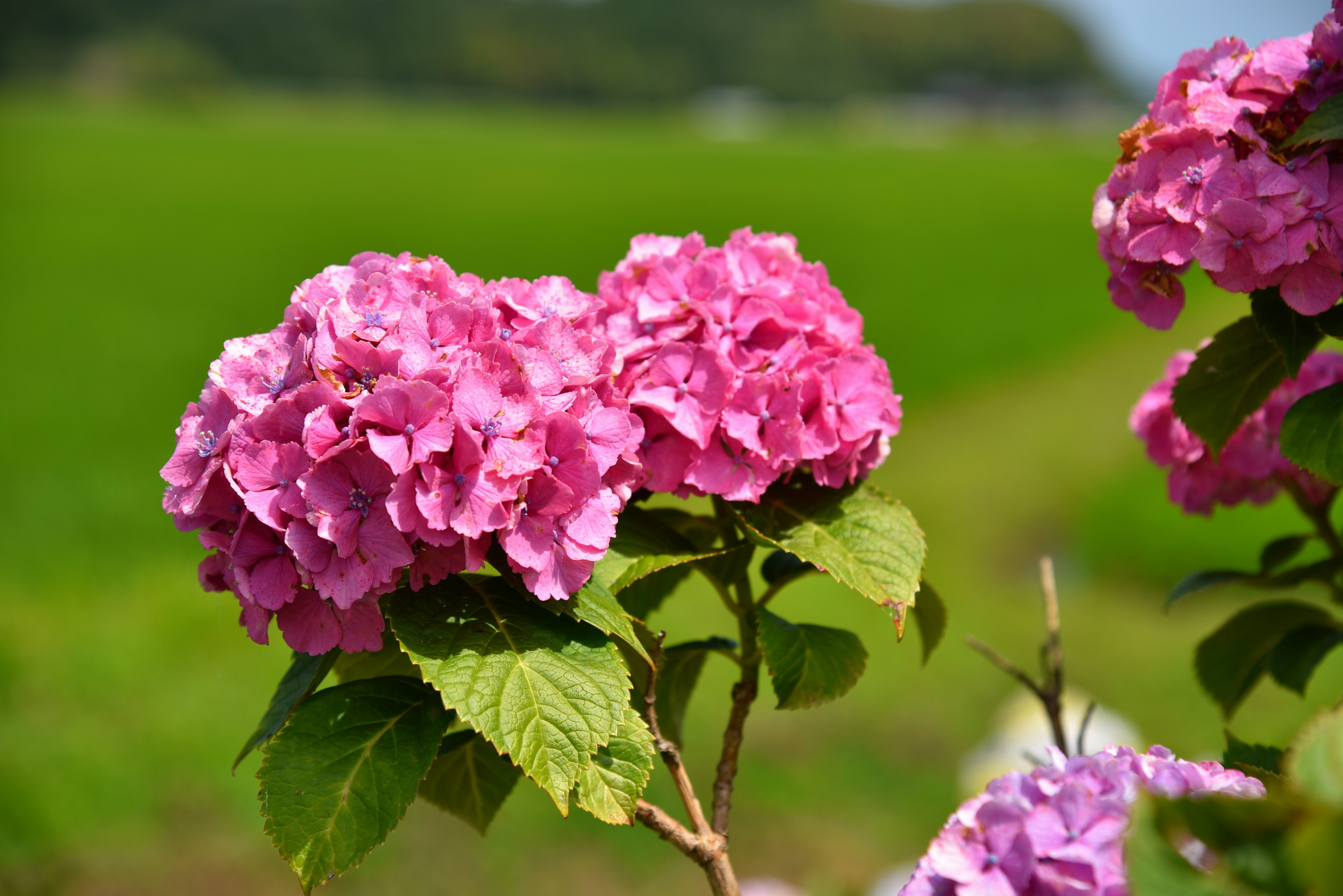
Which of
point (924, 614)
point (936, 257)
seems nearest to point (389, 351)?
point (924, 614)

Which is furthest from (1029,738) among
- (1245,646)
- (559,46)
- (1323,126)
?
(559,46)

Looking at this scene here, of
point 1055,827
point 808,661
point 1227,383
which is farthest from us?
point 1227,383

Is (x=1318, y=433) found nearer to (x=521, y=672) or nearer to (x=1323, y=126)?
(x=1323, y=126)

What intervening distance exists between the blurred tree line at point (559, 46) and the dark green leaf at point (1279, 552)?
96.1 metres

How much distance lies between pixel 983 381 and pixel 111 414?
11.1 m

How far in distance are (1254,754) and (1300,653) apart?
1.96 feet

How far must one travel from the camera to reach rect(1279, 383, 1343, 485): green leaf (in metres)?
1.46

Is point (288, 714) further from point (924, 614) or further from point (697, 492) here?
point (924, 614)

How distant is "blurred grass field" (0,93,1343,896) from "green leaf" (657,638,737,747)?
134 centimetres

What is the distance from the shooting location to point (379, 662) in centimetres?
162

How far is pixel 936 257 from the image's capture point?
2567cm

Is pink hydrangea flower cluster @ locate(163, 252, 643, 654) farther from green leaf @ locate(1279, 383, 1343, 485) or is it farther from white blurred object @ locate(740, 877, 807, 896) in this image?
white blurred object @ locate(740, 877, 807, 896)

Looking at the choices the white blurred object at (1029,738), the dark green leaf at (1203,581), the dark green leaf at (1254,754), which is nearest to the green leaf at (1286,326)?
the dark green leaf at (1254,754)

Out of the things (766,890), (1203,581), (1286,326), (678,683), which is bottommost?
(766,890)
